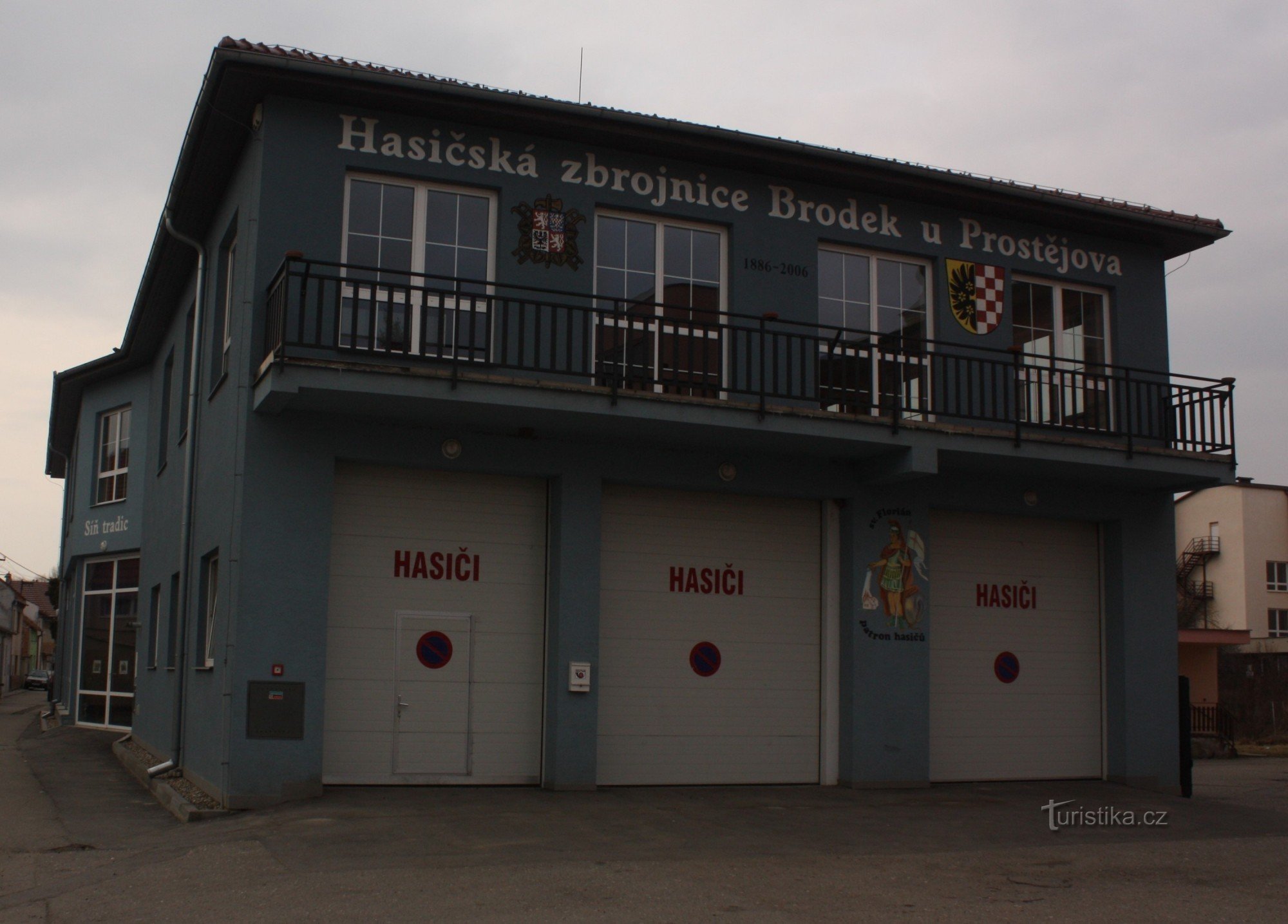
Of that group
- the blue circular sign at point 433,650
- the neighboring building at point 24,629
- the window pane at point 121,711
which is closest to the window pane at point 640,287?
the blue circular sign at point 433,650

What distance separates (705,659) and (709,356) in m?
3.24

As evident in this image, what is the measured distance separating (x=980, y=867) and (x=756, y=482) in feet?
17.6

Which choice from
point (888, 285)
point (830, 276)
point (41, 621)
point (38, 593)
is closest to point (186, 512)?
point (830, 276)

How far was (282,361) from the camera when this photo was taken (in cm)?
1076

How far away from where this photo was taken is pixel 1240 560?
174ft

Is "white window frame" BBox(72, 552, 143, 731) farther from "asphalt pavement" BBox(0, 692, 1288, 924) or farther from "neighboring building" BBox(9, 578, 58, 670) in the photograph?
"neighboring building" BBox(9, 578, 58, 670)

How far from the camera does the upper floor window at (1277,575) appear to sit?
53.8 m

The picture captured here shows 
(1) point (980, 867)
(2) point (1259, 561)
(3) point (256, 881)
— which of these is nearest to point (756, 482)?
(1) point (980, 867)

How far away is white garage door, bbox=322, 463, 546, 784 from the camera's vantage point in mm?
12023

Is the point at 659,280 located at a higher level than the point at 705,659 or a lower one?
higher

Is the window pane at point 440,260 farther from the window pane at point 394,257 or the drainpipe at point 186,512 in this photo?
the drainpipe at point 186,512

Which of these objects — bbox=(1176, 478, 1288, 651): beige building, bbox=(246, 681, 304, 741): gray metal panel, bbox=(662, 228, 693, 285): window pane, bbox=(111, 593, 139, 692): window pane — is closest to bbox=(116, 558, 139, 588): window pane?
bbox=(111, 593, 139, 692): window pane

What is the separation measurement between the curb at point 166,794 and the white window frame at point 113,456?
6.36 m

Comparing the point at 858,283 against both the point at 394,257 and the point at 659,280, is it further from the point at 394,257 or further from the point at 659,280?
the point at 394,257
